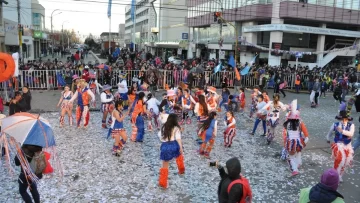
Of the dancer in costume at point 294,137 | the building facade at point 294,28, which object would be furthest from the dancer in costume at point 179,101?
the building facade at point 294,28

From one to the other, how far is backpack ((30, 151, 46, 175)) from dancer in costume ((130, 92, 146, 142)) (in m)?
3.95

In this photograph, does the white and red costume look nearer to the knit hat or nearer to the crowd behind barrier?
the knit hat

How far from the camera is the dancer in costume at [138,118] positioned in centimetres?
838

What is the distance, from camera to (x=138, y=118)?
8.48 meters

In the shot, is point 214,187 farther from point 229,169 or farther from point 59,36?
point 59,36

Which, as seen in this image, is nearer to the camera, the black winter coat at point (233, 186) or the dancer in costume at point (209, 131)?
the black winter coat at point (233, 186)

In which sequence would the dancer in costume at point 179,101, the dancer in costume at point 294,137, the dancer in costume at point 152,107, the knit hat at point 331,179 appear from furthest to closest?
the dancer in costume at point 179,101 < the dancer in costume at point 152,107 < the dancer in costume at point 294,137 < the knit hat at point 331,179

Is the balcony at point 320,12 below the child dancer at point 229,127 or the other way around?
the other way around

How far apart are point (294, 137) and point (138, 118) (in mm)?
4015

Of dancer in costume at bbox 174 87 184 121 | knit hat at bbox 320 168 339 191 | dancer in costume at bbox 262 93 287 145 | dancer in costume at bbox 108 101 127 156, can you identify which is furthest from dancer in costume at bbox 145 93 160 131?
knit hat at bbox 320 168 339 191

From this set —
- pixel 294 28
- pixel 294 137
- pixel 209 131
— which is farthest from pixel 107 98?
pixel 294 28

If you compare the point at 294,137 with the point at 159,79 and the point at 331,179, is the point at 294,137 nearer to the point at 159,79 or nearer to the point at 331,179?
the point at 331,179

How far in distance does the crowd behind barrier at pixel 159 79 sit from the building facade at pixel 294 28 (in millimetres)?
13647

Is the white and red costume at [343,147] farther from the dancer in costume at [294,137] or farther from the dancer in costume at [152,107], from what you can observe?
the dancer in costume at [152,107]
